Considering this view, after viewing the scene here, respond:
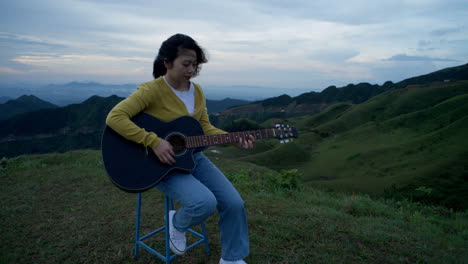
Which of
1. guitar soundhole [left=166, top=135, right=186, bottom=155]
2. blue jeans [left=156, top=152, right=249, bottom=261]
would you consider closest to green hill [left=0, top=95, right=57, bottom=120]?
guitar soundhole [left=166, top=135, right=186, bottom=155]

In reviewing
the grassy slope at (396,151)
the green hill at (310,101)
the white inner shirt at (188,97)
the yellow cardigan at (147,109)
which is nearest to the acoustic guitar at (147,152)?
the yellow cardigan at (147,109)

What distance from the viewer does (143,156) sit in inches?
128

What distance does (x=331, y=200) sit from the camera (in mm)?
6602

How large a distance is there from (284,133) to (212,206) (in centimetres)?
167

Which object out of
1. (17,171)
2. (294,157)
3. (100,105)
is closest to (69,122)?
(100,105)

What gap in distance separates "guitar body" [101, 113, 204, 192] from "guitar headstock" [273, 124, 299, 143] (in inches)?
47.4

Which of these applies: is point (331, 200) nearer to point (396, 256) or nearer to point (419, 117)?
point (396, 256)

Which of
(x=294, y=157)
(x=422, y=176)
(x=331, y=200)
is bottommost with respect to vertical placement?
(x=294, y=157)

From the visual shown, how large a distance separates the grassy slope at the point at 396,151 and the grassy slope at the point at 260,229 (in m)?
1.84

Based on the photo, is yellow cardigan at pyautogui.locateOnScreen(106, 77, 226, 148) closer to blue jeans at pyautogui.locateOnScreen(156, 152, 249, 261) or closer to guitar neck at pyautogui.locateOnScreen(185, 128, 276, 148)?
guitar neck at pyautogui.locateOnScreen(185, 128, 276, 148)

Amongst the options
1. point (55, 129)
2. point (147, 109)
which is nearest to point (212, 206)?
point (147, 109)

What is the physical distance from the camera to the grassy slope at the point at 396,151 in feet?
69.6

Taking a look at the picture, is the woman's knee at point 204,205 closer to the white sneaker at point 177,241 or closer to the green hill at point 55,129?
the white sneaker at point 177,241

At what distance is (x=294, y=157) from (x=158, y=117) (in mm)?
43139
